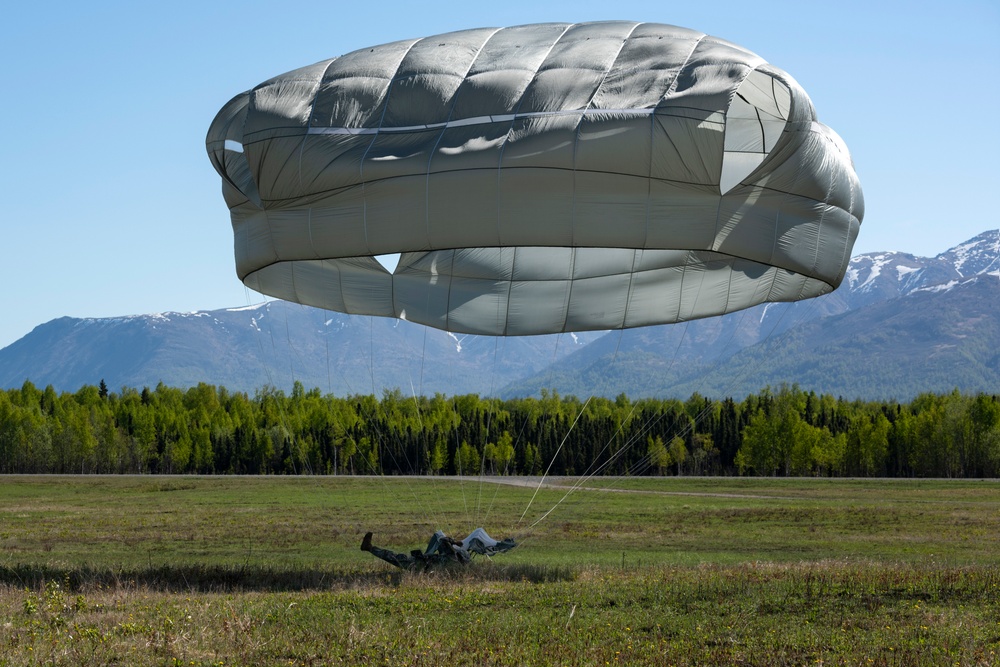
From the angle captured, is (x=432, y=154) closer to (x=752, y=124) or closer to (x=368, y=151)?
(x=368, y=151)

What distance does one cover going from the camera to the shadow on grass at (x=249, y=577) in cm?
1853

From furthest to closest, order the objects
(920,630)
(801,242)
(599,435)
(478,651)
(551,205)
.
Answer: (599,435) → (801,242) → (551,205) → (920,630) → (478,651)

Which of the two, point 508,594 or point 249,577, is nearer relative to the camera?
point 508,594

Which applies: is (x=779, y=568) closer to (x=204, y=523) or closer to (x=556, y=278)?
(x=556, y=278)

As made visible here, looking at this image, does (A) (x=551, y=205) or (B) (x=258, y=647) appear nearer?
(B) (x=258, y=647)

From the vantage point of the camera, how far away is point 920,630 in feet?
44.0

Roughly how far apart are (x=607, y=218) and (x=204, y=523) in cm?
2568

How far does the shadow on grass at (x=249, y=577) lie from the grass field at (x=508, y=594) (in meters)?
0.08

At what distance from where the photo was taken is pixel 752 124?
58.5ft

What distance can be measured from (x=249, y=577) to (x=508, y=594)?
5.50 m

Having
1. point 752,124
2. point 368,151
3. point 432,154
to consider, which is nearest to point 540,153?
point 432,154

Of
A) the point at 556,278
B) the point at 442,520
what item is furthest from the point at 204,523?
the point at 556,278

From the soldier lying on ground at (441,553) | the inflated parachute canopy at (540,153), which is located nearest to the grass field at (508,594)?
the soldier lying on ground at (441,553)

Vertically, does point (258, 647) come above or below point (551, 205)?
below
